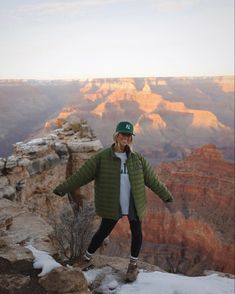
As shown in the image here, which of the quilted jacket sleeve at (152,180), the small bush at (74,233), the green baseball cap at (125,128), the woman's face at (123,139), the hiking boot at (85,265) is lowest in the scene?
the hiking boot at (85,265)

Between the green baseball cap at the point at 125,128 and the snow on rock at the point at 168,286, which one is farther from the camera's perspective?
the snow on rock at the point at 168,286

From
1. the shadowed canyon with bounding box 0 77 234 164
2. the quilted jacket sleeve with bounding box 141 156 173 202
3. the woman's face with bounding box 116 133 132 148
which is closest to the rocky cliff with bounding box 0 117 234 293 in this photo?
the quilted jacket sleeve with bounding box 141 156 173 202

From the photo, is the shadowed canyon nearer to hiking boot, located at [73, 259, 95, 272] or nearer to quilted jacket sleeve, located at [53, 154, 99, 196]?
hiking boot, located at [73, 259, 95, 272]

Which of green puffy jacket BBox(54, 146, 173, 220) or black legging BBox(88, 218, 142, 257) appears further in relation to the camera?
black legging BBox(88, 218, 142, 257)

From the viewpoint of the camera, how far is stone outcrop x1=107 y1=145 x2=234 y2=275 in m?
24.9

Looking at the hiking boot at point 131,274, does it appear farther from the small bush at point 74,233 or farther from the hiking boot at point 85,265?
the small bush at point 74,233

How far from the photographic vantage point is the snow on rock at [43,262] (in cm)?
319

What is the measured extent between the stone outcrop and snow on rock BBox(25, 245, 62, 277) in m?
18.2

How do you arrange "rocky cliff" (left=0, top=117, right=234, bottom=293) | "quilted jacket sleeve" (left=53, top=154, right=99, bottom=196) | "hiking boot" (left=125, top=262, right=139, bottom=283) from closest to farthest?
1. "quilted jacket sleeve" (left=53, top=154, right=99, bottom=196)
2. "hiking boot" (left=125, top=262, right=139, bottom=283)
3. "rocky cliff" (left=0, top=117, right=234, bottom=293)

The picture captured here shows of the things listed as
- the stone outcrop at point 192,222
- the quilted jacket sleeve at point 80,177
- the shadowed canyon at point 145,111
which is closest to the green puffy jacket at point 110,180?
the quilted jacket sleeve at point 80,177

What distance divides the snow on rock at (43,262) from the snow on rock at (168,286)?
67cm

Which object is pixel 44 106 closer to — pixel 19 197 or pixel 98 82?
pixel 98 82

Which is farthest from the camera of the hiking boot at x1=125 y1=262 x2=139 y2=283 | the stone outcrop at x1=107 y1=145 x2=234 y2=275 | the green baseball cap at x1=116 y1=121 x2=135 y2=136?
the stone outcrop at x1=107 y1=145 x2=234 y2=275

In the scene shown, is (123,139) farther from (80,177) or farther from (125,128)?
(80,177)
